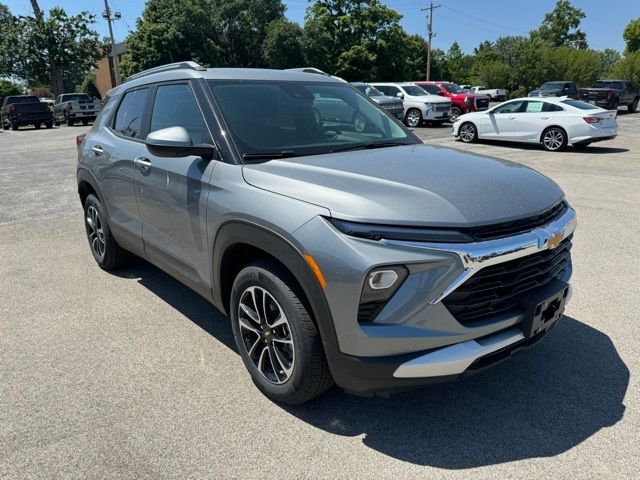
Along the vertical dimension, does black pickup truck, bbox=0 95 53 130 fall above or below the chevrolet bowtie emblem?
above

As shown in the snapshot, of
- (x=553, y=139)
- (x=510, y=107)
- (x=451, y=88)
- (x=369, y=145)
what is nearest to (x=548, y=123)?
(x=553, y=139)

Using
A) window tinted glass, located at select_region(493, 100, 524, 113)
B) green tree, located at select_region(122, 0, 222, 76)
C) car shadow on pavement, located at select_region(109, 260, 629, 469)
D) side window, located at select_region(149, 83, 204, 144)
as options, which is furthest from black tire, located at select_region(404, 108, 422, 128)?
green tree, located at select_region(122, 0, 222, 76)

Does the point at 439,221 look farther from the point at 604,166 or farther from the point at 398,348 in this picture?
the point at 604,166

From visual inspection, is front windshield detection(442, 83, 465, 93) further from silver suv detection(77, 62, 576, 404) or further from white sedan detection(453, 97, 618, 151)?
silver suv detection(77, 62, 576, 404)

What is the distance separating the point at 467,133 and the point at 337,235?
14.9m

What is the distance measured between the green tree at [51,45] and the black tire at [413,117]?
32855 mm

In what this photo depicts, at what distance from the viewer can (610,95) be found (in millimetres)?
25578

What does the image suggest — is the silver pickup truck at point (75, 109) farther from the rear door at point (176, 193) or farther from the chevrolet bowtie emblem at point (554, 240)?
the chevrolet bowtie emblem at point (554, 240)

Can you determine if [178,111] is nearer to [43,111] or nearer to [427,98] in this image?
[427,98]

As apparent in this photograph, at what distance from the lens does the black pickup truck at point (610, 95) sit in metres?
25.8

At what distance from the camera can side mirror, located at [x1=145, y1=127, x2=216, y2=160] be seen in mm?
2934

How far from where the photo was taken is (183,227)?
3.35 metres

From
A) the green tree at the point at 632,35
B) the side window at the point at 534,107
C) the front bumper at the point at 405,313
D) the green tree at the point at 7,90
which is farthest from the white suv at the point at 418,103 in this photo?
the green tree at the point at 632,35

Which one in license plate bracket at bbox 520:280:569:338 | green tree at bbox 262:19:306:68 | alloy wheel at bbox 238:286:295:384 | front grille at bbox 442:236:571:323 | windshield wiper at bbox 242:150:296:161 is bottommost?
alloy wheel at bbox 238:286:295:384
